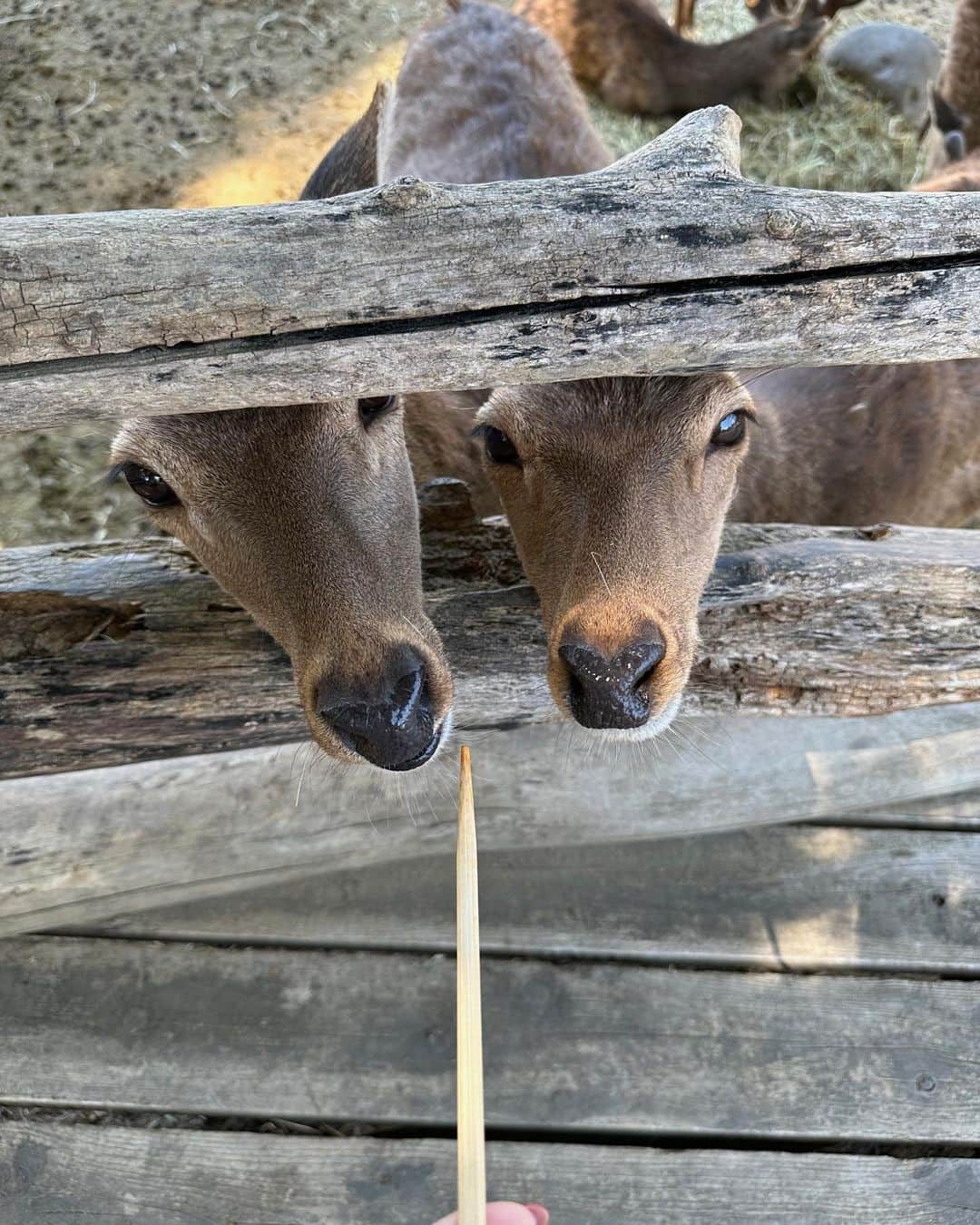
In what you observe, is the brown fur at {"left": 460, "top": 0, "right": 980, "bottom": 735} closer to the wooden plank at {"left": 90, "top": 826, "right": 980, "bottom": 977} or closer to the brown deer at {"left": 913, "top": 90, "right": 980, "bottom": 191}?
the wooden plank at {"left": 90, "top": 826, "right": 980, "bottom": 977}

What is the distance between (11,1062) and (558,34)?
672 centimetres

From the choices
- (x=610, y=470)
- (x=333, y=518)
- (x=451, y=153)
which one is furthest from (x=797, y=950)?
(x=451, y=153)

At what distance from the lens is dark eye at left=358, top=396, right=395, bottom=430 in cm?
249

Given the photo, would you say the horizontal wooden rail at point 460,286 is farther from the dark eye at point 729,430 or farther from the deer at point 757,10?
the deer at point 757,10

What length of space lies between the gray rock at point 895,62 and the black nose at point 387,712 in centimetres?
632

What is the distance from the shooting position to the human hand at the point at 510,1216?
1608 mm

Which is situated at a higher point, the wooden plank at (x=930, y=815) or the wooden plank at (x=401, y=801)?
the wooden plank at (x=401, y=801)

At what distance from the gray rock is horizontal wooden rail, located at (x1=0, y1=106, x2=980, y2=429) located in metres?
6.17

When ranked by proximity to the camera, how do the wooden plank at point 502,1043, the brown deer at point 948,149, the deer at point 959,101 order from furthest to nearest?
the deer at point 959,101 → the brown deer at point 948,149 → the wooden plank at point 502,1043

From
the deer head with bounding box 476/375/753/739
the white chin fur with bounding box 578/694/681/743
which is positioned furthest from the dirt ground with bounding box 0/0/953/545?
the white chin fur with bounding box 578/694/681/743

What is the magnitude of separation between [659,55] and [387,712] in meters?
6.23

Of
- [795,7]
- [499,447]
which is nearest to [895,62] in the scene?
[795,7]

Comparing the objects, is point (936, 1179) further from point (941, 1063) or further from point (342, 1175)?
point (342, 1175)

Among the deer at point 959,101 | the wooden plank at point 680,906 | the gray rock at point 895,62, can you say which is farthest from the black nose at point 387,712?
the gray rock at point 895,62
